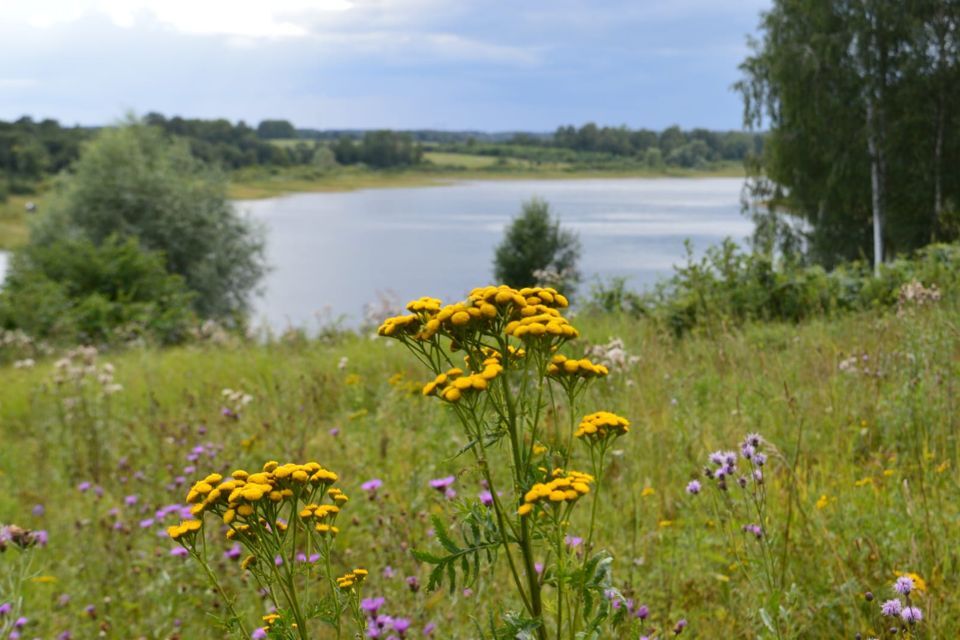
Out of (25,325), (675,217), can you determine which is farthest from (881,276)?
(675,217)

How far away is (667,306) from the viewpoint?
7.90 metres

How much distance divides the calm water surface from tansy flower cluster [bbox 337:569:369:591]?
734cm

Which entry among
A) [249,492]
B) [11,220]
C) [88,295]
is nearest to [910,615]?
[249,492]

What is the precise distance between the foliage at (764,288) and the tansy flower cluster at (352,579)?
6.23 m

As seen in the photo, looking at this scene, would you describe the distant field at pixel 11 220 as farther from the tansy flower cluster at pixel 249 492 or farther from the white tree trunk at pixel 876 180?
the tansy flower cluster at pixel 249 492

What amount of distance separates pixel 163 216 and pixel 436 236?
33.9 meters

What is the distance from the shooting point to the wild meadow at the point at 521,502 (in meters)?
1.38

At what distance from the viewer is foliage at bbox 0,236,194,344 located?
45.8 feet

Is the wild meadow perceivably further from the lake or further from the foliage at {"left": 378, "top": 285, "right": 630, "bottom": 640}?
the lake

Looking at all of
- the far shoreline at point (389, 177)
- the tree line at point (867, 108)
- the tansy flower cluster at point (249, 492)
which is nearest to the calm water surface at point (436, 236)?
the far shoreline at point (389, 177)

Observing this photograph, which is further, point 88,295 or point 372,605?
point 88,295

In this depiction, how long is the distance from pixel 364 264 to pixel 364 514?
150 feet

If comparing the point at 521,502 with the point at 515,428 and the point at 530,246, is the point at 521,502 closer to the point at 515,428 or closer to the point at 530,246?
the point at 515,428

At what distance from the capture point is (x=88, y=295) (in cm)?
1672
